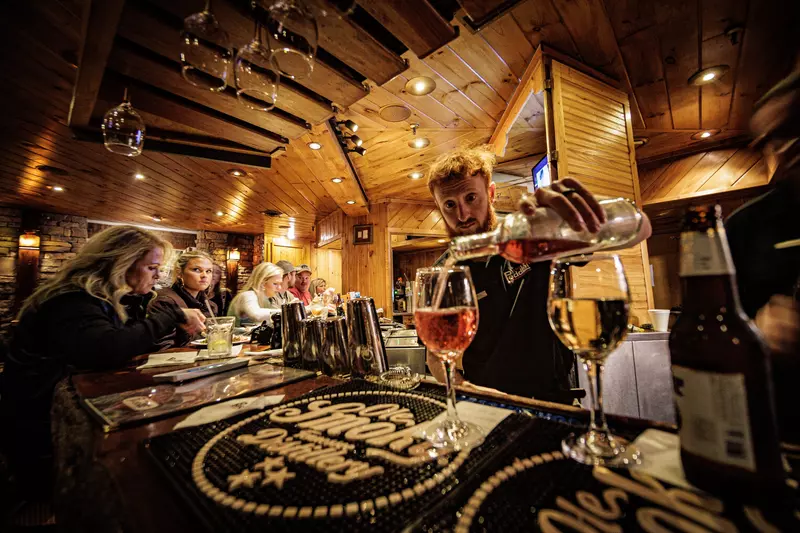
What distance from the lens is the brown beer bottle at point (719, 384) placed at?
0.36 meters

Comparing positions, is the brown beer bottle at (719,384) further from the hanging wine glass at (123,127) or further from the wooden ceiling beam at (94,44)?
the hanging wine glass at (123,127)

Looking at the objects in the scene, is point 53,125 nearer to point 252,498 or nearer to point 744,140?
point 252,498

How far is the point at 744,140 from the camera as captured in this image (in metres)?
4.39

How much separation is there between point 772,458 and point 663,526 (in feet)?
0.47

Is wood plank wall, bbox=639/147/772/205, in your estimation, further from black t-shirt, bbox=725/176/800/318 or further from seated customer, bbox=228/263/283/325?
seated customer, bbox=228/263/283/325

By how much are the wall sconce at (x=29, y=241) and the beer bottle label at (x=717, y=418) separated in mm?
9765

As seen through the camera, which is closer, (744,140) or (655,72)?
(655,72)

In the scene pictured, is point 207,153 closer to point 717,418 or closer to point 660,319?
point 717,418

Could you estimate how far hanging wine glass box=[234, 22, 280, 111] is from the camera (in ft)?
5.23

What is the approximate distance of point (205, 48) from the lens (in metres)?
1.67

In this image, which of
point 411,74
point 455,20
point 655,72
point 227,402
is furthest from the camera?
point 655,72

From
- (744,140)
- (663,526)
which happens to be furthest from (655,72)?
(663,526)

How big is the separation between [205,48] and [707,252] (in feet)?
7.02

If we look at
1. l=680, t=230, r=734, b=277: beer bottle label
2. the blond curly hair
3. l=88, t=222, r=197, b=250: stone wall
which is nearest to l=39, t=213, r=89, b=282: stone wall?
l=88, t=222, r=197, b=250: stone wall
